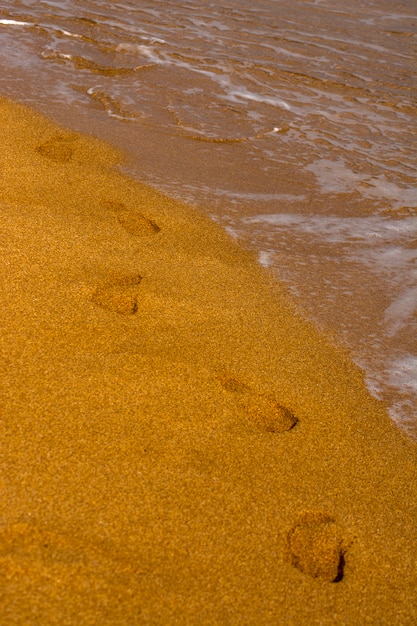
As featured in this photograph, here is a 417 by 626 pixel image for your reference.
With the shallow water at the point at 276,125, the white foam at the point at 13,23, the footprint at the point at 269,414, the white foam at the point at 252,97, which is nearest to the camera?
the footprint at the point at 269,414

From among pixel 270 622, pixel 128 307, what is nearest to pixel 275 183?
pixel 128 307

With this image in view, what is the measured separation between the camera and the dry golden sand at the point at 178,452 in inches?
60.4

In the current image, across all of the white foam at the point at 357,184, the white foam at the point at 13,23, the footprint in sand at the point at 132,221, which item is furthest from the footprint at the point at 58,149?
the white foam at the point at 13,23

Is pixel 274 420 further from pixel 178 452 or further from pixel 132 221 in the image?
pixel 132 221

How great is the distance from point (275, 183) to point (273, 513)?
2.58 meters

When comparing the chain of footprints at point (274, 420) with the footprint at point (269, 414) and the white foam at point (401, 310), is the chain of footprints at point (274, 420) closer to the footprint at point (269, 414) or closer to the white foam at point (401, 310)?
the footprint at point (269, 414)

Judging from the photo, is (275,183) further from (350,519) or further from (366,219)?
(350,519)

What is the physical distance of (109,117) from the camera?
4500mm

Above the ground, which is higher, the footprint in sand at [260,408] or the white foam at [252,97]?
the white foam at [252,97]

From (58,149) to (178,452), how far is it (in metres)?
2.44

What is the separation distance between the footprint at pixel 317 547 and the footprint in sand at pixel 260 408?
1.13ft

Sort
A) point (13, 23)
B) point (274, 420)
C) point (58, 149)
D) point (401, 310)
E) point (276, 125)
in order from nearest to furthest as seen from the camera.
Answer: point (274, 420)
point (401, 310)
point (58, 149)
point (276, 125)
point (13, 23)

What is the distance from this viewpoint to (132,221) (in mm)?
3133

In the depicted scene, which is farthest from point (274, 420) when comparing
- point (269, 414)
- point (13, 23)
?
point (13, 23)
